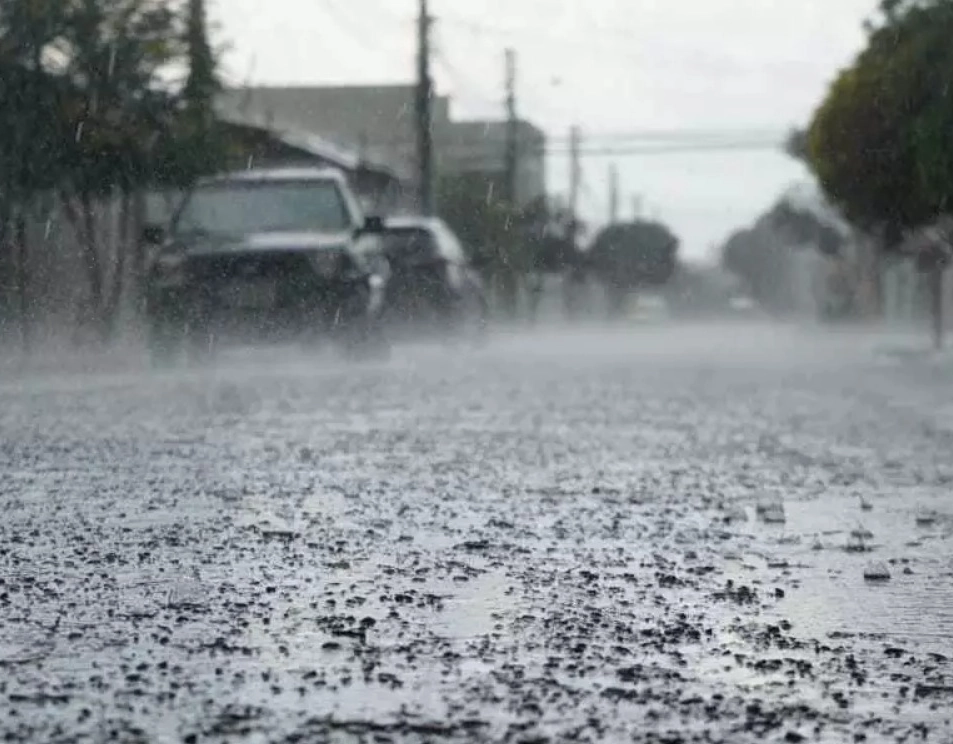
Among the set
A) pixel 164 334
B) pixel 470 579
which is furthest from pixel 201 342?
pixel 470 579

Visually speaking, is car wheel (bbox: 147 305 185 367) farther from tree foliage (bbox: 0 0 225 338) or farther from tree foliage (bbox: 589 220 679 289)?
tree foliage (bbox: 589 220 679 289)

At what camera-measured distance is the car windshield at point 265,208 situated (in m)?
20.1

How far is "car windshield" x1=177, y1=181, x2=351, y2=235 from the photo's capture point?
2012 cm

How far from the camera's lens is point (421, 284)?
87.0 ft

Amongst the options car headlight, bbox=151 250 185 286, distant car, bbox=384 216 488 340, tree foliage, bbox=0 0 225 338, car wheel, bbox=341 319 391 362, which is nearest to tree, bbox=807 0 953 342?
distant car, bbox=384 216 488 340

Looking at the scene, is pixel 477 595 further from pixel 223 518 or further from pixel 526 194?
pixel 526 194

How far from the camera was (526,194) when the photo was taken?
132 meters

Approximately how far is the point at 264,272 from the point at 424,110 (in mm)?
24419

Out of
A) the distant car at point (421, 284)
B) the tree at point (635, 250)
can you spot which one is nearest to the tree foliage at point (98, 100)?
the distant car at point (421, 284)

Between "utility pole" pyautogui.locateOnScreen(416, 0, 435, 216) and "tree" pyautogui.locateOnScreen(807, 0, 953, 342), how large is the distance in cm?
1372

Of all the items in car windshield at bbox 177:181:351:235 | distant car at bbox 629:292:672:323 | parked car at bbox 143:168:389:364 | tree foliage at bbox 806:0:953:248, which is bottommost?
distant car at bbox 629:292:672:323

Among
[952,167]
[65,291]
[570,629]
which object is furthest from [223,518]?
[65,291]

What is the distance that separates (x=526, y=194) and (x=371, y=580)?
12668cm

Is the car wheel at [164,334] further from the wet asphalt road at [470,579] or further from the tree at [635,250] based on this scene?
the tree at [635,250]
